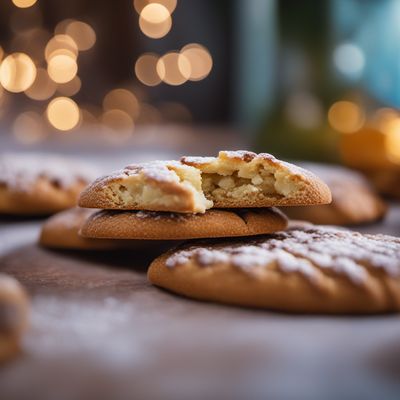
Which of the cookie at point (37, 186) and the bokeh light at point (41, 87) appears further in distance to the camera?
the bokeh light at point (41, 87)

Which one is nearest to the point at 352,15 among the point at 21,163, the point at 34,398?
the point at 21,163

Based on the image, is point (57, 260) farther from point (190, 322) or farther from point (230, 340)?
point (230, 340)

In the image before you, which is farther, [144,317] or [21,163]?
[21,163]

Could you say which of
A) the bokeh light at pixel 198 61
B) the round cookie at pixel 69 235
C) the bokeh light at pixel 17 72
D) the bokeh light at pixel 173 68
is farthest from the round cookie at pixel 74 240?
the bokeh light at pixel 198 61

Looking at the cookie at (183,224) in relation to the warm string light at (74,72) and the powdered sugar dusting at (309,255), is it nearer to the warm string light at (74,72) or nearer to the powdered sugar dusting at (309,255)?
the powdered sugar dusting at (309,255)

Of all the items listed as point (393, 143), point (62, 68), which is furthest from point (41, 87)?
point (393, 143)

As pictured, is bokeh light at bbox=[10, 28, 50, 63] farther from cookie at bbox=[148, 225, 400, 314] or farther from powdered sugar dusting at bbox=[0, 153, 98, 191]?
cookie at bbox=[148, 225, 400, 314]

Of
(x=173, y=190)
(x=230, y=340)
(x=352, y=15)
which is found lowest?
(x=230, y=340)
